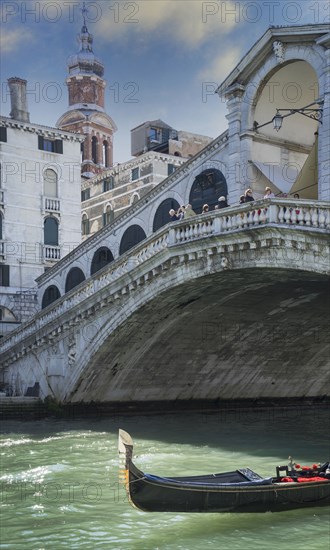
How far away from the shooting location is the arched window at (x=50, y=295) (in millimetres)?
27609

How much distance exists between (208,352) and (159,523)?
41.4 ft

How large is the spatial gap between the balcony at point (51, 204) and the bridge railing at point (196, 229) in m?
8.33

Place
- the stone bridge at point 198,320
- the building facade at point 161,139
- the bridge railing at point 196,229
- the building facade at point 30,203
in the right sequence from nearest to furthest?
the bridge railing at point 196,229, the stone bridge at point 198,320, the building facade at point 30,203, the building facade at point 161,139

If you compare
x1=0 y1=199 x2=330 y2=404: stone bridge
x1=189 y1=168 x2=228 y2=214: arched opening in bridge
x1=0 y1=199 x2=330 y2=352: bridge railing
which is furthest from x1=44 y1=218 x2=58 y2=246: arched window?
x1=189 y1=168 x2=228 y2=214: arched opening in bridge

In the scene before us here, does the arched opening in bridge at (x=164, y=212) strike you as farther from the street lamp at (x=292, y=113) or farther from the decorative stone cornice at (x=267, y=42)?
the street lamp at (x=292, y=113)

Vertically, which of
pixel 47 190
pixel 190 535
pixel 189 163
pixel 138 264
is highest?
pixel 47 190

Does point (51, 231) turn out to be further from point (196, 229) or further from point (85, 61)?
point (85, 61)

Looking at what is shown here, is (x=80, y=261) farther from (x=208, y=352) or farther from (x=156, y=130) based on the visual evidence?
(x=156, y=130)

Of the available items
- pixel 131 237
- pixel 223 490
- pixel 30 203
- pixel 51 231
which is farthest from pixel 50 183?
pixel 223 490

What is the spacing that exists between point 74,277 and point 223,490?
686 inches

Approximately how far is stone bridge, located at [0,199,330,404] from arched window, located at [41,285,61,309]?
3.66 ft

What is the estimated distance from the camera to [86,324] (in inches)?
815

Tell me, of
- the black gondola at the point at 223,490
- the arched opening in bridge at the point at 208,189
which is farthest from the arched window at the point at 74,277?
the black gondola at the point at 223,490

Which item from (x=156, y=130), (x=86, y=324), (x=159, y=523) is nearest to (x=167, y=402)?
(x=86, y=324)
